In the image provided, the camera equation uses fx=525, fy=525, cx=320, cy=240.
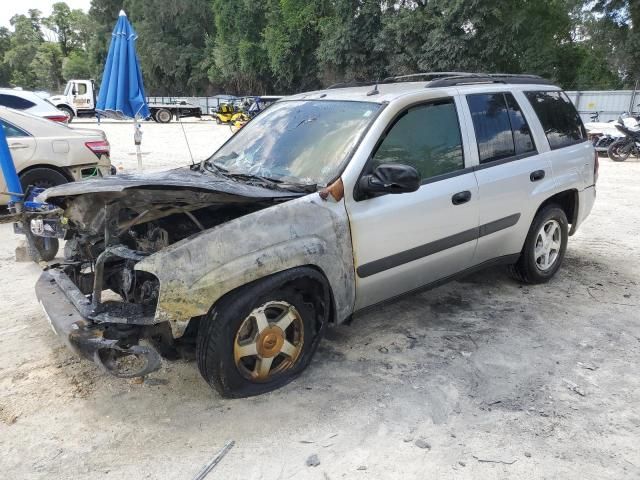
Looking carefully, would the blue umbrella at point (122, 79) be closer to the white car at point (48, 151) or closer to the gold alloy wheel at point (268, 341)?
the white car at point (48, 151)

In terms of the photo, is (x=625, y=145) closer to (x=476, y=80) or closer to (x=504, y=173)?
(x=476, y=80)

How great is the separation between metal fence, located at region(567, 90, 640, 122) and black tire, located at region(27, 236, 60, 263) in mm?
21298

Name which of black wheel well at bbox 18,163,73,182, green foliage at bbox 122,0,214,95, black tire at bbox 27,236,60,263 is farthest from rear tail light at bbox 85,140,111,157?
green foliage at bbox 122,0,214,95

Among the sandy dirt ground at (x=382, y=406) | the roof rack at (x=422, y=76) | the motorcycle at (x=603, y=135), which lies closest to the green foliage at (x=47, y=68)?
the motorcycle at (x=603, y=135)

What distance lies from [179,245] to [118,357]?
2.21ft

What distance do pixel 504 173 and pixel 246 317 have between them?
2.41m

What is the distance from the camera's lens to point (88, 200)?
3.25m

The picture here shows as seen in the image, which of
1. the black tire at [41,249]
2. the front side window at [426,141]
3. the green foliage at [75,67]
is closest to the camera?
the front side window at [426,141]

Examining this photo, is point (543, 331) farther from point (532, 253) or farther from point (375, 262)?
point (375, 262)

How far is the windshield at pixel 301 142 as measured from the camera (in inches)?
133

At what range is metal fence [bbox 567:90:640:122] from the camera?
2116cm

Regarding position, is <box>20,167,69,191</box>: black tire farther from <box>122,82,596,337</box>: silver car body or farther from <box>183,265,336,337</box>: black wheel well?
<box>183,265,336,337</box>: black wheel well

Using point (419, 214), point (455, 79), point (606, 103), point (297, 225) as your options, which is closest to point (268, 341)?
point (297, 225)

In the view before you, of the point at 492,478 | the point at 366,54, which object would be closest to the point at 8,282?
the point at 492,478
